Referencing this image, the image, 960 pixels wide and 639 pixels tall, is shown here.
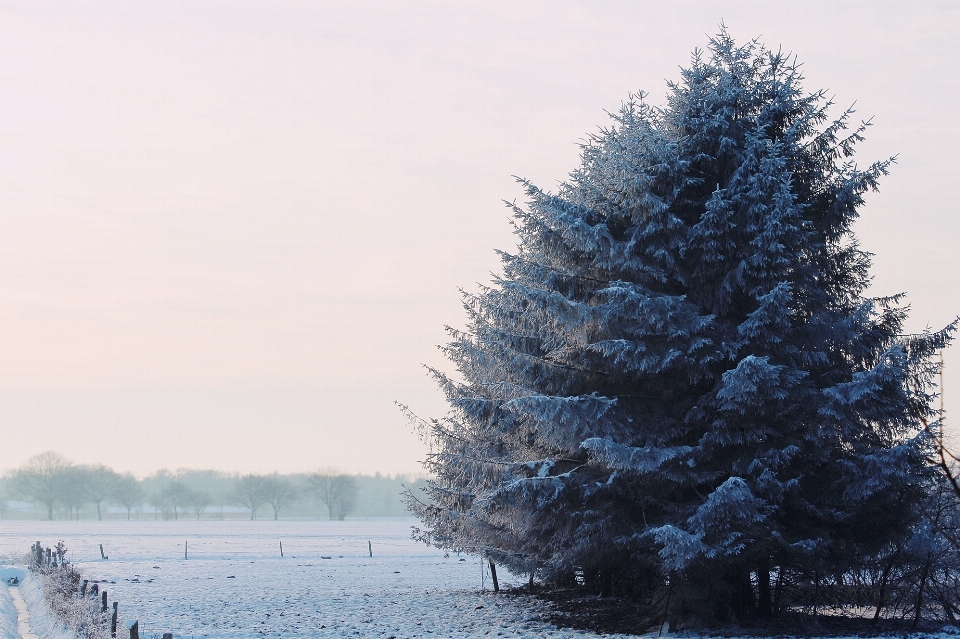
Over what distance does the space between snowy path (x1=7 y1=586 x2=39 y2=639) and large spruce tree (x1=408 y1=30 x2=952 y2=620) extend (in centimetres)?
1146

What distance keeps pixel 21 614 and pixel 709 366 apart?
67.6ft

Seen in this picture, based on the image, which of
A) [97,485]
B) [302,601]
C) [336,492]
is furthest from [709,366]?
[97,485]

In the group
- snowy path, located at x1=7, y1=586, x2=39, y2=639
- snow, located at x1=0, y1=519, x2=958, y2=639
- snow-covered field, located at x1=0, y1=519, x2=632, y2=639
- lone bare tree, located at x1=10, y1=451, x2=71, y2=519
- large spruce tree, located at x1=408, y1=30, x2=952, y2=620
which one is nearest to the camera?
large spruce tree, located at x1=408, y1=30, x2=952, y2=620

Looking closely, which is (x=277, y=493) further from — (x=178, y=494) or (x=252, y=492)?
(x=178, y=494)

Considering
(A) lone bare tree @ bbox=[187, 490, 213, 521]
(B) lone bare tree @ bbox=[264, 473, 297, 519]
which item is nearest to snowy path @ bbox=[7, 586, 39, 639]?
(B) lone bare tree @ bbox=[264, 473, 297, 519]

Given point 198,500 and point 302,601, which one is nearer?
point 302,601

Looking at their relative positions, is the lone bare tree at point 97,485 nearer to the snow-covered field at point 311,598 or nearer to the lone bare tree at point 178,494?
the lone bare tree at point 178,494

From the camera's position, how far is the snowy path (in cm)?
2073

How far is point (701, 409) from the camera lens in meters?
16.8

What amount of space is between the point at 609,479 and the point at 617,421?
46.1 inches

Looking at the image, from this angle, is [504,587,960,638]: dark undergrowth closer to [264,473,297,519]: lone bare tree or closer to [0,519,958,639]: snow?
[0,519,958,639]: snow

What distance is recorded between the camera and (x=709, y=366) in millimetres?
→ 17422

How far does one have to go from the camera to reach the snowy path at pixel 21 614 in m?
20.7

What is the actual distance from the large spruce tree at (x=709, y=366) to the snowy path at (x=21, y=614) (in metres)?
11.5
